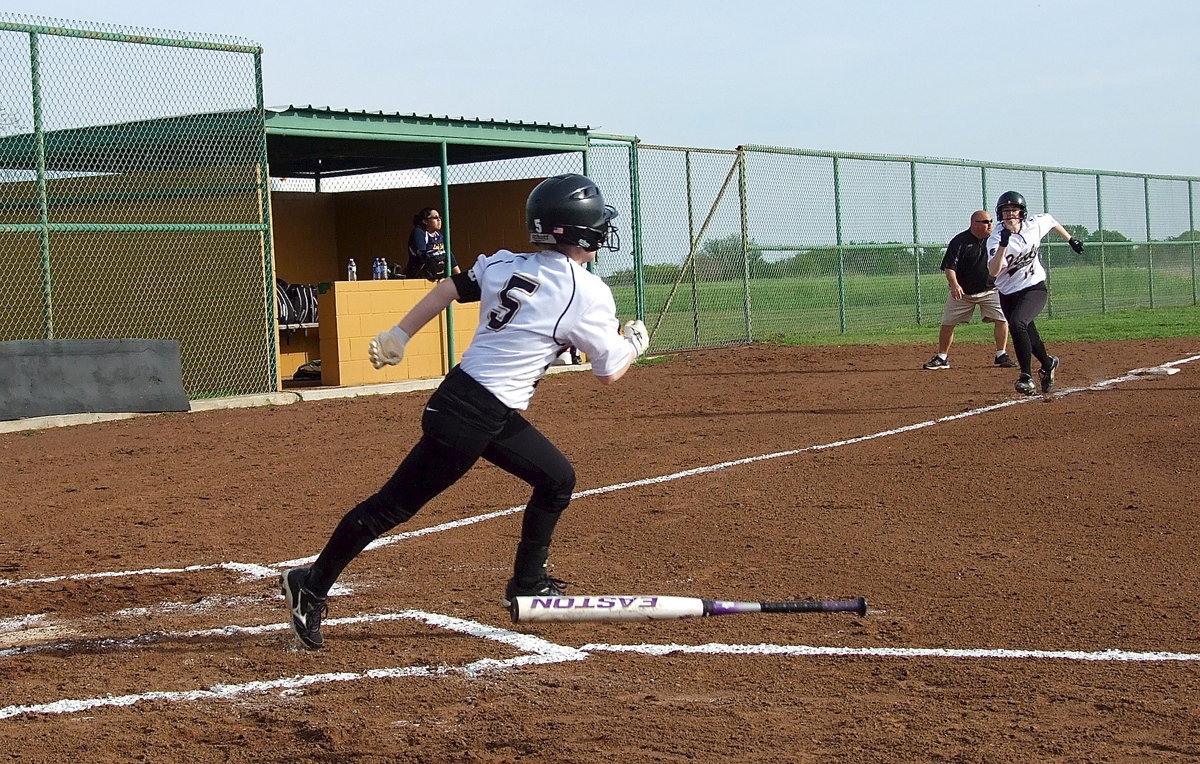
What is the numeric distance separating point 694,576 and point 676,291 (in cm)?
1357

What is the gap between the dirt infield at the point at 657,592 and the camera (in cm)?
399

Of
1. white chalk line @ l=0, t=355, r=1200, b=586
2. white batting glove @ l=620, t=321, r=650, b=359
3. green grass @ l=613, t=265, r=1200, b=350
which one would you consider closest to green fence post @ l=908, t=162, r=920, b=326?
green grass @ l=613, t=265, r=1200, b=350

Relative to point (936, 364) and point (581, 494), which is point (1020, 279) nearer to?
point (936, 364)

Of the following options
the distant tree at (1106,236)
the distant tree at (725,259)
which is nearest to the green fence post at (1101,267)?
the distant tree at (1106,236)

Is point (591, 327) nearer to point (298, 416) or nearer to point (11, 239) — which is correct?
point (298, 416)

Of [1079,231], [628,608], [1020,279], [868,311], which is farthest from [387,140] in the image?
[1079,231]

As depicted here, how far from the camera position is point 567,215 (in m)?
5.03

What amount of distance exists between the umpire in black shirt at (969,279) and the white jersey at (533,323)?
11.5m

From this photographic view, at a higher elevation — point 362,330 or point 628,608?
point 362,330

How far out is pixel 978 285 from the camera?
635 inches

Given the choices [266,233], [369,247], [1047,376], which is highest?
[369,247]

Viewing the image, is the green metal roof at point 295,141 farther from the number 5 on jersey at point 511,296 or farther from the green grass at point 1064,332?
the number 5 on jersey at point 511,296

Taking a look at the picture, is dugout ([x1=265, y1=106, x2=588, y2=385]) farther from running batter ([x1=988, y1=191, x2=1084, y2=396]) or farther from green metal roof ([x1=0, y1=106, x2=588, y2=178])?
running batter ([x1=988, y1=191, x2=1084, y2=396])

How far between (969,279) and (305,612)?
12.8 m
